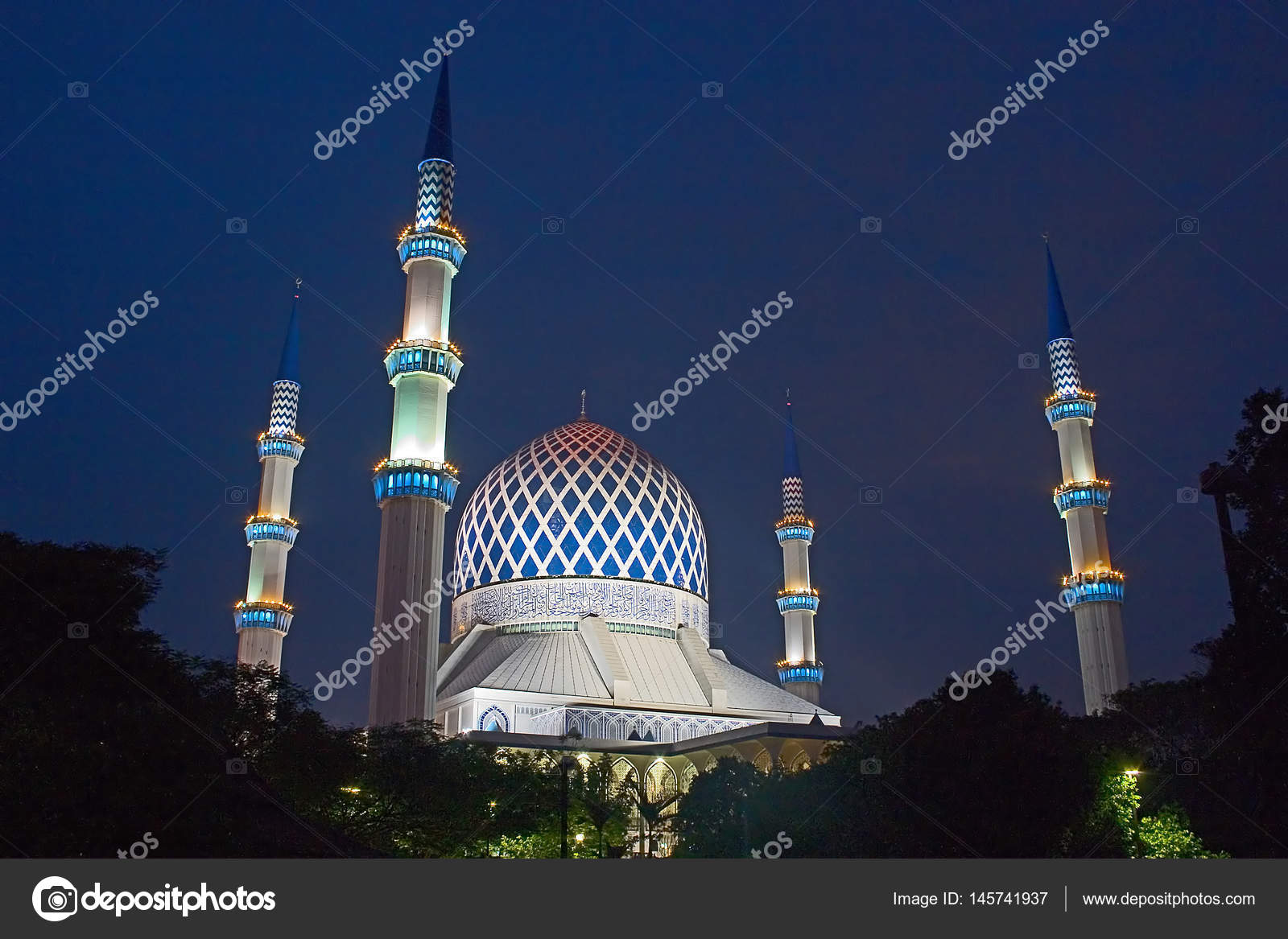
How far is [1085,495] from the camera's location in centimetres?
3281

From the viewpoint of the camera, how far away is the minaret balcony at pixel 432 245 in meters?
27.6

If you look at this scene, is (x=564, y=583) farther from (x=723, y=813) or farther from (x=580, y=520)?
(x=723, y=813)

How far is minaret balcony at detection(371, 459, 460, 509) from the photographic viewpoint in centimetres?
2538

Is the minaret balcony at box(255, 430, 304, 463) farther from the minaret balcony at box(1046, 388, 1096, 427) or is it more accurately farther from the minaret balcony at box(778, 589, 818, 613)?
the minaret balcony at box(1046, 388, 1096, 427)

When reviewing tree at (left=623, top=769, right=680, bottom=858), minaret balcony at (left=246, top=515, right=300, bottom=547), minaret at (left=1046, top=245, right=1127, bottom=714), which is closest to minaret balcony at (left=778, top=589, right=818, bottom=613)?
minaret at (left=1046, top=245, right=1127, bottom=714)

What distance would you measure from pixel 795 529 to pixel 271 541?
18.3 metres

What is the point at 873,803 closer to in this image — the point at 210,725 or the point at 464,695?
the point at 210,725

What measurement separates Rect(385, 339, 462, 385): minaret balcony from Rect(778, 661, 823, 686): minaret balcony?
18724 mm

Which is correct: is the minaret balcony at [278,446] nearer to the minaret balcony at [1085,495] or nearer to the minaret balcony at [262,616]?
the minaret balcony at [262,616]
